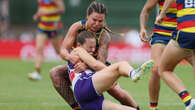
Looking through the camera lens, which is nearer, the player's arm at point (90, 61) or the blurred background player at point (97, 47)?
the player's arm at point (90, 61)

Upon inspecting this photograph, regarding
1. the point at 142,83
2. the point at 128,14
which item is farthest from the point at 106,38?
the point at 128,14

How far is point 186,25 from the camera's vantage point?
671 centimetres

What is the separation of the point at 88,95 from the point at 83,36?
876 millimetres

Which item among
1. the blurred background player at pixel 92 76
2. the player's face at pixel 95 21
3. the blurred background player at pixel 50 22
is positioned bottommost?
the blurred background player at pixel 50 22

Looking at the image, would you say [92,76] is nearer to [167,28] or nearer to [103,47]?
[103,47]

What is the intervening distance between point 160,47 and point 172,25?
0.43m

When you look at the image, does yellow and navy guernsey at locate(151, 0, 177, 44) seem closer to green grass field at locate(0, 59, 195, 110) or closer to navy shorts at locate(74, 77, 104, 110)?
green grass field at locate(0, 59, 195, 110)

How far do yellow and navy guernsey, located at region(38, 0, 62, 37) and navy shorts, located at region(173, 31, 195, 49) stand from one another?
23.8ft

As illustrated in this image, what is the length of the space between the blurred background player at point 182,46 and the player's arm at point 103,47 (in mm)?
799

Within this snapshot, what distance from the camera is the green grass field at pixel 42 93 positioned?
8727 millimetres

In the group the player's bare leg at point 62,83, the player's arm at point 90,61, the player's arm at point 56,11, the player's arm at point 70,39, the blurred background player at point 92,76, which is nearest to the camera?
the blurred background player at point 92,76

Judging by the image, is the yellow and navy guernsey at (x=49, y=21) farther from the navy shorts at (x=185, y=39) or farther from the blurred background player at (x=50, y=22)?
the navy shorts at (x=185, y=39)

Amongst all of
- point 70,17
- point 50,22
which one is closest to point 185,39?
point 50,22

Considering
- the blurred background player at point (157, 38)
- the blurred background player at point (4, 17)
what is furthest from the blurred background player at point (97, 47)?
the blurred background player at point (4, 17)
